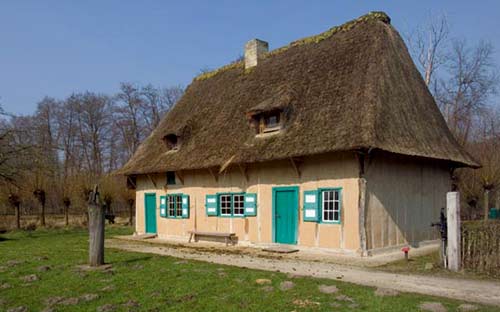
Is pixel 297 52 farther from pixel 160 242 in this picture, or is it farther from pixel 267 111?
pixel 160 242

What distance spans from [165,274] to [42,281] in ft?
8.18

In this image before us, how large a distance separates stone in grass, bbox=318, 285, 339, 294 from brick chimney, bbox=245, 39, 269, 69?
Answer: 1309cm

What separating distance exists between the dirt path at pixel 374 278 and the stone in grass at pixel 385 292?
37 cm

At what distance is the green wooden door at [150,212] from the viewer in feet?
63.2

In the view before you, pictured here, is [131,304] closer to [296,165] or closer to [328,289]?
[328,289]

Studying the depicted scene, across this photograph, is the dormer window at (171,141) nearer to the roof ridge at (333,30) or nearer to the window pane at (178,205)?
the window pane at (178,205)

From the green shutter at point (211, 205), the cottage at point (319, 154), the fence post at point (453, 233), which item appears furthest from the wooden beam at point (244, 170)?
the fence post at point (453, 233)

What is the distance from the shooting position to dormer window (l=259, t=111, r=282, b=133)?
14688 mm

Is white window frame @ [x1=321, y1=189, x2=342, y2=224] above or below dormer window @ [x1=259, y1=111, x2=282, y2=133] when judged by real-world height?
below

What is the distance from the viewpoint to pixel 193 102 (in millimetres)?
20672

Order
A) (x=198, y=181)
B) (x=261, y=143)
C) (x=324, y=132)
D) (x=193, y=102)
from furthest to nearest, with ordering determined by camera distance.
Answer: (x=193, y=102) < (x=198, y=181) < (x=261, y=143) < (x=324, y=132)

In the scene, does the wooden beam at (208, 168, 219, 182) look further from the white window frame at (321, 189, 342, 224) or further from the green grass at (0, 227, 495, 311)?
the green grass at (0, 227, 495, 311)

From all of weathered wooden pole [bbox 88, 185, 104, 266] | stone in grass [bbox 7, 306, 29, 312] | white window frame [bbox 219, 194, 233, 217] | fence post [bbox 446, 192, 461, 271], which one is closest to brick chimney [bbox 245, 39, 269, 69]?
white window frame [bbox 219, 194, 233, 217]

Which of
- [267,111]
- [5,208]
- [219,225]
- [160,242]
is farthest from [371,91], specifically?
[5,208]
